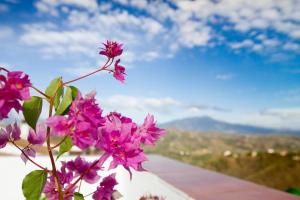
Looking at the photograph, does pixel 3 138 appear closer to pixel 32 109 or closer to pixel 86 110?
pixel 32 109

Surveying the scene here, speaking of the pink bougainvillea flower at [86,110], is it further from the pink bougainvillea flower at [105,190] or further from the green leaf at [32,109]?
the pink bougainvillea flower at [105,190]

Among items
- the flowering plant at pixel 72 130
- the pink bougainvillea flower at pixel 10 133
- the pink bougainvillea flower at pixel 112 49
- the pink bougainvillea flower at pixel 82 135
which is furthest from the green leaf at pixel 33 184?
the pink bougainvillea flower at pixel 112 49

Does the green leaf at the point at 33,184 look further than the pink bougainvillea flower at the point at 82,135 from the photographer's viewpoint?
Yes

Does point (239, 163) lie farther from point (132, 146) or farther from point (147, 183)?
point (132, 146)

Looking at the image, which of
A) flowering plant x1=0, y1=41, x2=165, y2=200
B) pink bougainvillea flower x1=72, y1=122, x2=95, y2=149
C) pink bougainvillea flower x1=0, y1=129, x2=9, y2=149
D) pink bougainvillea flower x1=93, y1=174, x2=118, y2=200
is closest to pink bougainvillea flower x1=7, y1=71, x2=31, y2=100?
flowering plant x1=0, y1=41, x2=165, y2=200

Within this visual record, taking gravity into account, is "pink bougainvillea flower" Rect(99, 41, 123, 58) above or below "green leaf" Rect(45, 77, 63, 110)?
above

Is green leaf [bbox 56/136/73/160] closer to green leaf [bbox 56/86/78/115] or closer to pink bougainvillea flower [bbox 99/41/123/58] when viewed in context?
green leaf [bbox 56/86/78/115]

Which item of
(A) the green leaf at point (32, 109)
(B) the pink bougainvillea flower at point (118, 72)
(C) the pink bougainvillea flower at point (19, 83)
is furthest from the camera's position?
(B) the pink bougainvillea flower at point (118, 72)

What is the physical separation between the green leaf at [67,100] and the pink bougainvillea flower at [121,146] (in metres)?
0.13

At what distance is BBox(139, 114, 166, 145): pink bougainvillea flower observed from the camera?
0.92 metres

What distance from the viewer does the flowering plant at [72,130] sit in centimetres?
74

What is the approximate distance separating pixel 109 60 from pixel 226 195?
5.88ft

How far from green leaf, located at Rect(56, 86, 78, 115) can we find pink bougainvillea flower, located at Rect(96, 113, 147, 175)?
0.41ft

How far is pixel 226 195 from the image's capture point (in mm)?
2475
